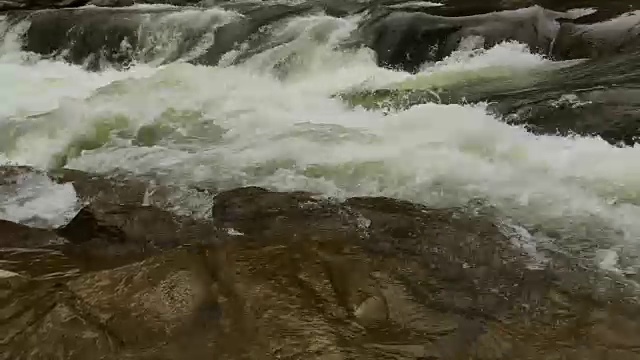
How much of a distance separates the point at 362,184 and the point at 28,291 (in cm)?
239

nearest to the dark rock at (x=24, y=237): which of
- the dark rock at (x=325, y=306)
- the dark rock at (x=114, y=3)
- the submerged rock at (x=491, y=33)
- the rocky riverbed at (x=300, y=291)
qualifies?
the rocky riverbed at (x=300, y=291)

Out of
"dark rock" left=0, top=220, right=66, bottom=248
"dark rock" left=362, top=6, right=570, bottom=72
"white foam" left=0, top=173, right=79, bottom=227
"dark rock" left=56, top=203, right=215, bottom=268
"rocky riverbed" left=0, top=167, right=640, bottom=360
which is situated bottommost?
"white foam" left=0, top=173, right=79, bottom=227

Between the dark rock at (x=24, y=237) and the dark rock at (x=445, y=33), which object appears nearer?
the dark rock at (x=24, y=237)

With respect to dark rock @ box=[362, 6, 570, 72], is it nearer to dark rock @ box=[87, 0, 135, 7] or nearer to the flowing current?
the flowing current

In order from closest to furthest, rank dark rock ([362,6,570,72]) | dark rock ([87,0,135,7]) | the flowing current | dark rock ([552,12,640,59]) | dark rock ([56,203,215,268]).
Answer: dark rock ([56,203,215,268]) < the flowing current < dark rock ([552,12,640,59]) < dark rock ([362,6,570,72]) < dark rock ([87,0,135,7])

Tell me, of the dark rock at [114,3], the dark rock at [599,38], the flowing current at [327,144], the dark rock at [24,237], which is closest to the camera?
the dark rock at [24,237]

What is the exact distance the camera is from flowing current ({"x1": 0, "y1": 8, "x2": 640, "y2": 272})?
4.31 meters

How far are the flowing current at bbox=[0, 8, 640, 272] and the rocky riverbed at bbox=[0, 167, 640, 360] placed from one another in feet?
1.52

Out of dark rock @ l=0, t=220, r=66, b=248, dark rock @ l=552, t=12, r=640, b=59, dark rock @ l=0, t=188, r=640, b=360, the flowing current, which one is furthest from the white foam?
dark rock @ l=552, t=12, r=640, b=59

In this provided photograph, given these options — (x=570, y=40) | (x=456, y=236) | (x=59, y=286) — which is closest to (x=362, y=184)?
(x=456, y=236)

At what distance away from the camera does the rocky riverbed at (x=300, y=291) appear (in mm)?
2811

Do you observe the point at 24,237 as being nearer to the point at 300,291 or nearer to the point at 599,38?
the point at 300,291

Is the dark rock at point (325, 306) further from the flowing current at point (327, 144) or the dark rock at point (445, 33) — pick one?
the dark rock at point (445, 33)

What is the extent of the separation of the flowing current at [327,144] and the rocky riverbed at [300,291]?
0.46 metres
